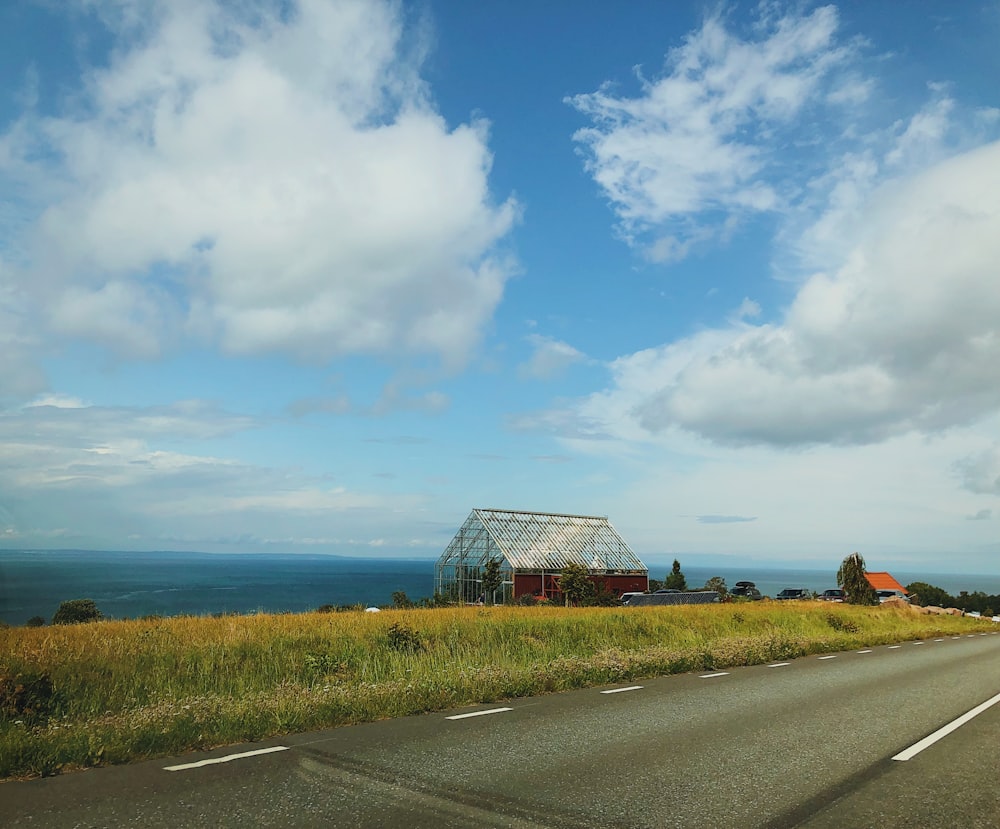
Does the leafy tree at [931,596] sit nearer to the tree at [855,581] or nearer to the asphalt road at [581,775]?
the tree at [855,581]

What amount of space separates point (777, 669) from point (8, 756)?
13975 mm

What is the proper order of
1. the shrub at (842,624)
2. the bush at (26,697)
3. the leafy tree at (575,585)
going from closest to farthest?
the bush at (26,697)
the shrub at (842,624)
the leafy tree at (575,585)

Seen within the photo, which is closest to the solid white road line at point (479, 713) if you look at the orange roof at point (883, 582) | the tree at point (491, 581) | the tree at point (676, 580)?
the tree at point (491, 581)

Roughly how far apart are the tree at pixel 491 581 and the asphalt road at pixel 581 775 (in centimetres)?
3811

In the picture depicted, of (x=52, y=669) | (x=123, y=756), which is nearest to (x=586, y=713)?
(x=123, y=756)

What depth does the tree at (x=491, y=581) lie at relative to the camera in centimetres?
4919

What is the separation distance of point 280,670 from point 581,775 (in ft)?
23.3

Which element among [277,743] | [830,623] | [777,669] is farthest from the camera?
[830,623]

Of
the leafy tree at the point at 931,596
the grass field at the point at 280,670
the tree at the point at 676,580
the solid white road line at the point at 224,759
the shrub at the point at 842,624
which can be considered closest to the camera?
the solid white road line at the point at 224,759

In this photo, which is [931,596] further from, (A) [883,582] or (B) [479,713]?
(B) [479,713]

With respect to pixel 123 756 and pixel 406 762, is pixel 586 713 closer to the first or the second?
pixel 406 762

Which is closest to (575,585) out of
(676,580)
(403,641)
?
(676,580)

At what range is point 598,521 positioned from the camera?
199 ft

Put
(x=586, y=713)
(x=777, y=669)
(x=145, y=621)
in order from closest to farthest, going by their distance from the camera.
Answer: (x=586, y=713) < (x=777, y=669) < (x=145, y=621)
